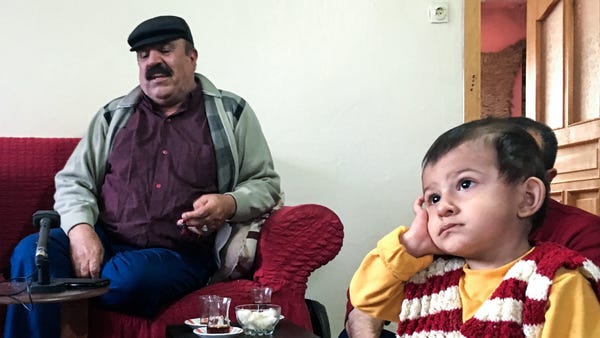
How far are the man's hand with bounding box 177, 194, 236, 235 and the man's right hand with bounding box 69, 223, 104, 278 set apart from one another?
24cm

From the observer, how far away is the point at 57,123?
8.16ft

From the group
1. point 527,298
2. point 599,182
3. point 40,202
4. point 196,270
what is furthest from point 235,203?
point 599,182

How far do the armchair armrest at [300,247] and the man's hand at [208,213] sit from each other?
0.57ft

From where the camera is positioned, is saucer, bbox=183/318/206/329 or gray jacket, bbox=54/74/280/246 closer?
saucer, bbox=183/318/206/329

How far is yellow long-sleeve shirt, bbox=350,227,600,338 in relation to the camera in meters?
0.81

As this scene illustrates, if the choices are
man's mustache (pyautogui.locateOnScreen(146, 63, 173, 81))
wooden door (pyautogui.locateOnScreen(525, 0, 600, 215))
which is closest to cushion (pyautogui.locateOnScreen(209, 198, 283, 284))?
man's mustache (pyautogui.locateOnScreen(146, 63, 173, 81))

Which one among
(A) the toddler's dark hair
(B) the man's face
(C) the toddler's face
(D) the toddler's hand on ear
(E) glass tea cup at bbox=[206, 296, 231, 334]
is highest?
(B) the man's face

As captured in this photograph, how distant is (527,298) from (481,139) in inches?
9.3

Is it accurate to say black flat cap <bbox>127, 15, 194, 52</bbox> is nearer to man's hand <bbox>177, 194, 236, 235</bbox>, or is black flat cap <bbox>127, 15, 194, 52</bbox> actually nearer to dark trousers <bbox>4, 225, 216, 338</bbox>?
man's hand <bbox>177, 194, 236, 235</bbox>

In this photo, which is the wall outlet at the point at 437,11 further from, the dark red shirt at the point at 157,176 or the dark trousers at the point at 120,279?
the dark trousers at the point at 120,279

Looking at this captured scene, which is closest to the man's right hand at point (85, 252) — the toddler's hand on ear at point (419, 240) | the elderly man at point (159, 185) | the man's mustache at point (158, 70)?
the elderly man at point (159, 185)

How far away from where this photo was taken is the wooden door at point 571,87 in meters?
2.76

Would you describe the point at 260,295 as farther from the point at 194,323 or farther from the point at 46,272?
the point at 46,272

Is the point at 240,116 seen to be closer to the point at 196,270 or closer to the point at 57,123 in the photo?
the point at 196,270
